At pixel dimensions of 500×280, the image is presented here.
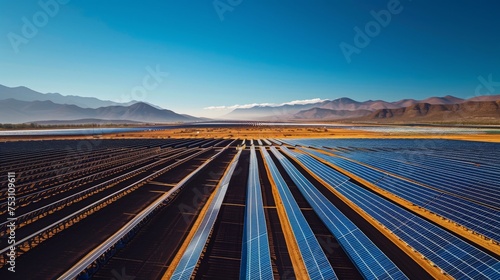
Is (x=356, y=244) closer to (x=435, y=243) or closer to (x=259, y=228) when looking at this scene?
(x=435, y=243)

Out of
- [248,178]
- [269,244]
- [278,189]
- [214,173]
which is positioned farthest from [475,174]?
[214,173]

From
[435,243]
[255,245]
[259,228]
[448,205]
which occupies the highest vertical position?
[448,205]

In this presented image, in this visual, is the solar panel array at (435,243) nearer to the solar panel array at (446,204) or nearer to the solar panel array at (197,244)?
the solar panel array at (446,204)

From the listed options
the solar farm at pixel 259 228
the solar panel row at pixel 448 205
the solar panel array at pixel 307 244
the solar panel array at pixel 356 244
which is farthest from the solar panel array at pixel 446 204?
the solar panel array at pixel 307 244

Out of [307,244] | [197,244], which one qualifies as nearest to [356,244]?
[307,244]

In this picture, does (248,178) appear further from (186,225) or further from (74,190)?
(74,190)

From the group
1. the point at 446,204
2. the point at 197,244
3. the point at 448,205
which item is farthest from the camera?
the point at 446,204
